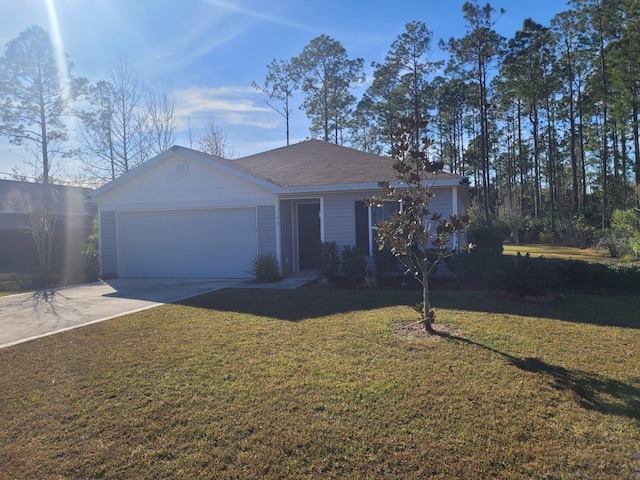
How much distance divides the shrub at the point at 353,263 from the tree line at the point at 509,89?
13542mm

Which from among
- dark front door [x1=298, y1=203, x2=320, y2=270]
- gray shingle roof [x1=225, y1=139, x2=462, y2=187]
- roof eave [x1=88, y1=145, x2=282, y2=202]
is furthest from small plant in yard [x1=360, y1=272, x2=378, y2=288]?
roof eave [x1=88, y1=145, x2=282, y2=202]

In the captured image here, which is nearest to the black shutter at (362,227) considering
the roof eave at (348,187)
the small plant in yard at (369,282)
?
the roof eave at (348,187)

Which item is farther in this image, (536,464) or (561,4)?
(561,4)

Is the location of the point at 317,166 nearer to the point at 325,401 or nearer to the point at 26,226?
the point at 325,401

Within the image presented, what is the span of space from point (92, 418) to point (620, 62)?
30005 mm

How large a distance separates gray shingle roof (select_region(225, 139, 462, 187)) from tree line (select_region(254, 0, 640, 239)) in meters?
8.25

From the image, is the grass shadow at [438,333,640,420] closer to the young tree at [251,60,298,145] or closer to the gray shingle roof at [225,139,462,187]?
the gray shingle roof at [225,139,462,187]

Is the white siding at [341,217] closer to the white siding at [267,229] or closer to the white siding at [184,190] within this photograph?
the white siding at [267,229]

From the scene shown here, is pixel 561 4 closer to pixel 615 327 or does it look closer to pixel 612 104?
pixel 612 104

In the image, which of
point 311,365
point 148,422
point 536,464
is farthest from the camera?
point 311,365

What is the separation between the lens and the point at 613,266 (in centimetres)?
917

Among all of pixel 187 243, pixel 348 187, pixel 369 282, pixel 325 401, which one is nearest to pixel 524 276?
pixel 369 282

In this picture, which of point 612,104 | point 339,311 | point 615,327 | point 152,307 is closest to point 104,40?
point 152,307

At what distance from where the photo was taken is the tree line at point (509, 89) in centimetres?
2466
